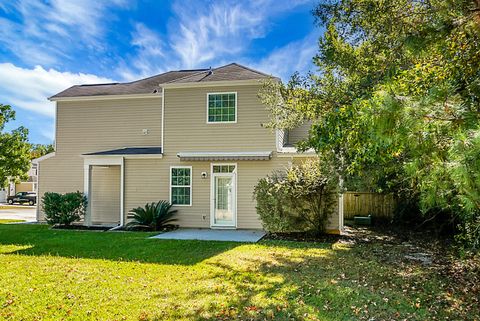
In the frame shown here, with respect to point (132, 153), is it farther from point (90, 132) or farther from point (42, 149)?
point (42, 149)

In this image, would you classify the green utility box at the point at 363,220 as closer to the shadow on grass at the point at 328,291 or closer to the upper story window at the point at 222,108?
the shadow on grass at the point at 328,291

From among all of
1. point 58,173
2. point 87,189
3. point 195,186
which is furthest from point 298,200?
point 58,173

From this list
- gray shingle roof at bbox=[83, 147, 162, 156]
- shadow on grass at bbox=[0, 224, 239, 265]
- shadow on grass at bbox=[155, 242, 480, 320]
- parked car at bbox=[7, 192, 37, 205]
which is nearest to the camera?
shadow on grass at bbox=[155, 242, 480, 320]

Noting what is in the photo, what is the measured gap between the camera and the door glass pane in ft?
47.4

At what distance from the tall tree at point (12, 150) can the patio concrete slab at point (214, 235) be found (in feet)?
35.6

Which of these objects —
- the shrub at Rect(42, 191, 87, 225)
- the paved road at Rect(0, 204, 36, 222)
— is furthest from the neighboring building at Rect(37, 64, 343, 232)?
the paved road at Rect(0, 204, 36, 222)

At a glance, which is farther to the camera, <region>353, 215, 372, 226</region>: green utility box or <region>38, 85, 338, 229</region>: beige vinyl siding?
<region>353, 215, 372, 226</region>: green utility box

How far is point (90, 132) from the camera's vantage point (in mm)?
16547

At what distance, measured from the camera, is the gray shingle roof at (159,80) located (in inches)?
576

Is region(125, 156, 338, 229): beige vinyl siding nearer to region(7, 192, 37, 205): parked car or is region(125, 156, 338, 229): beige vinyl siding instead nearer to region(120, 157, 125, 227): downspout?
region(120, 157, 125, 227): downspout

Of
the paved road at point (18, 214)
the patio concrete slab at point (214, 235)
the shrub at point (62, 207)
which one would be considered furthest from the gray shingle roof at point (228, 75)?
the paved road at point (18, 214)

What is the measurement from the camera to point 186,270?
7.51 meters

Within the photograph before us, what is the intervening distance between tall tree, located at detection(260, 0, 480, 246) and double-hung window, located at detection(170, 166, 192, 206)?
6.35 metres

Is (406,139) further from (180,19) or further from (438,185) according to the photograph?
(180,19)
